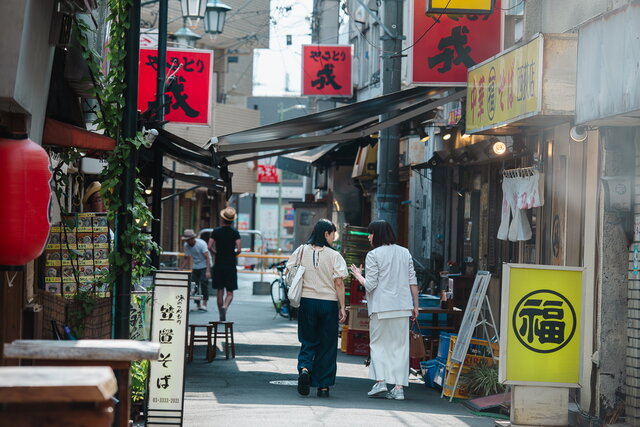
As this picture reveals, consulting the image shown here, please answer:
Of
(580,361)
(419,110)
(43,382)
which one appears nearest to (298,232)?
(419,110)

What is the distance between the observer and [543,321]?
10.3 metres

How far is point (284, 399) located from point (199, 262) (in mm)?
14400

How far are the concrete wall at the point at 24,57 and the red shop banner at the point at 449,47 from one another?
7759 mm

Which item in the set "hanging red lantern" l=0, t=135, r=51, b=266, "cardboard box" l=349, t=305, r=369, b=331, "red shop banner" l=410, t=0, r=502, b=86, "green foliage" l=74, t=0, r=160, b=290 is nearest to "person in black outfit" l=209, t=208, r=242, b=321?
"cardboard box" l=349, t=305, r=369, b=331

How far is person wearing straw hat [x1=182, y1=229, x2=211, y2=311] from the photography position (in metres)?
25.7

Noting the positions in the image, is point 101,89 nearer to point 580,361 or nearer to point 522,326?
point 522,326

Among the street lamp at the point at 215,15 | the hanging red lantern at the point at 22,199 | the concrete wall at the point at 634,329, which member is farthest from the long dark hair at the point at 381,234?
the street lamp at the point at 215,15

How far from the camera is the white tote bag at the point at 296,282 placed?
12.7m

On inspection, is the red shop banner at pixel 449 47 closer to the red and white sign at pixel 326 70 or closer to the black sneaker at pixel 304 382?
the black sneaker at pixel 304 382

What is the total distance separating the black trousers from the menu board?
3.72 m

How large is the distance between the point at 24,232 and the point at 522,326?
17.0 feet

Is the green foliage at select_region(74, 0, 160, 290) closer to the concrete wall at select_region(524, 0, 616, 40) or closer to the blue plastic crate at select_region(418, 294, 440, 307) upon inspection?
the concrete wall at select_region(524, 0, 616, 40)

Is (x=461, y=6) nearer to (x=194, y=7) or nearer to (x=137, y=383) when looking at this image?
(x=194, y=7)

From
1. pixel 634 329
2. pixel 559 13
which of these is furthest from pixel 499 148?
pixel 634 329
